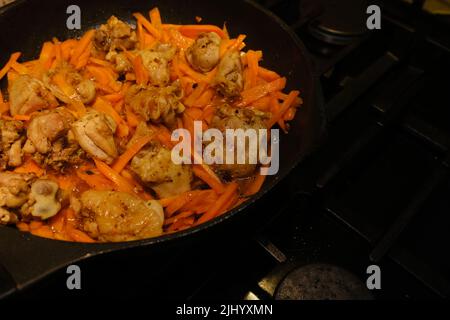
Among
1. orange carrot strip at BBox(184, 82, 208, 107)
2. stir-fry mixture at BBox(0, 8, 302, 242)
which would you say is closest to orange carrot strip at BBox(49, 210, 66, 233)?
stir-fry mixture at BBox(0, 8, 302, 242)

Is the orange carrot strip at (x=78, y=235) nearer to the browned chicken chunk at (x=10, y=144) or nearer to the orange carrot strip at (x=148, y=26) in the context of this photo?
the browned chicken chunk at (x=10, y=144)

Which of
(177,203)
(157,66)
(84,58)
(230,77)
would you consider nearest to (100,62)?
(84,58)

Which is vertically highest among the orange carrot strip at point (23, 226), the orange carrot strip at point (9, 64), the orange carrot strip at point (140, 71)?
the orange carrot strip at point (9, 64)

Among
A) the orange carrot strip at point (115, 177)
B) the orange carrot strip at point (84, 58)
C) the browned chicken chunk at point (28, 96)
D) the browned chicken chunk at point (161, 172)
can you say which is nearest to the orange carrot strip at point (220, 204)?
the browned chicken chunk at point (161, 172)

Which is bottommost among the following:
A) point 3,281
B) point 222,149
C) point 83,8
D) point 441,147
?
point 441,147

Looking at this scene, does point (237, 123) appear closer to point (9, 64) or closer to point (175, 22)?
point (175, 22)

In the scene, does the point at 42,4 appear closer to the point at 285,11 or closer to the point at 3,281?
the point at 285,11
